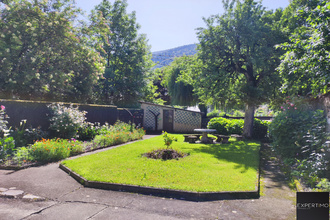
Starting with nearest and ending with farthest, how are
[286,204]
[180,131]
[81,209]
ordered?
[81,209] < [286,204] < [180,131]

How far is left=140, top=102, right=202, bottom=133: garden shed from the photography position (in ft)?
72.3

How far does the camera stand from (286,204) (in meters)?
4.70

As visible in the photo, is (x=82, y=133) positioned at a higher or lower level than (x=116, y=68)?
lower

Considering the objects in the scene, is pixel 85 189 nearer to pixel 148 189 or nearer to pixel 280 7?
pixel 148 189

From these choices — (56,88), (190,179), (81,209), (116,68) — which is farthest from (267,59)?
(116,68)

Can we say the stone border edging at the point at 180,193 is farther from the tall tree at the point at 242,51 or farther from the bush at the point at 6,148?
the tall tree at the point at 242,51

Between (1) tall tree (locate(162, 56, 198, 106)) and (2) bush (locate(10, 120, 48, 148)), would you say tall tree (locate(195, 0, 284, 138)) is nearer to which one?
(2) bush (locate(10, 120, 48, 148))

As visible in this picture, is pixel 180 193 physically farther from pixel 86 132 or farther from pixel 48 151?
pixel 86 132

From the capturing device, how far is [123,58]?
26.9 meters

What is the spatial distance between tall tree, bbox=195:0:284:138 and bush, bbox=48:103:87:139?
24.0 feet

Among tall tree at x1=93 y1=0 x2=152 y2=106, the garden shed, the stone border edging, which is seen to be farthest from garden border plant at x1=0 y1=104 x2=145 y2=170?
tall tree at x1=93 y1=0 x2=152 y2=106

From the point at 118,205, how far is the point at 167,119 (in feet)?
58.9

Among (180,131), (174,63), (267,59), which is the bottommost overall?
(180,131)

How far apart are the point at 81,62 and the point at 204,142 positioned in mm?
11362
